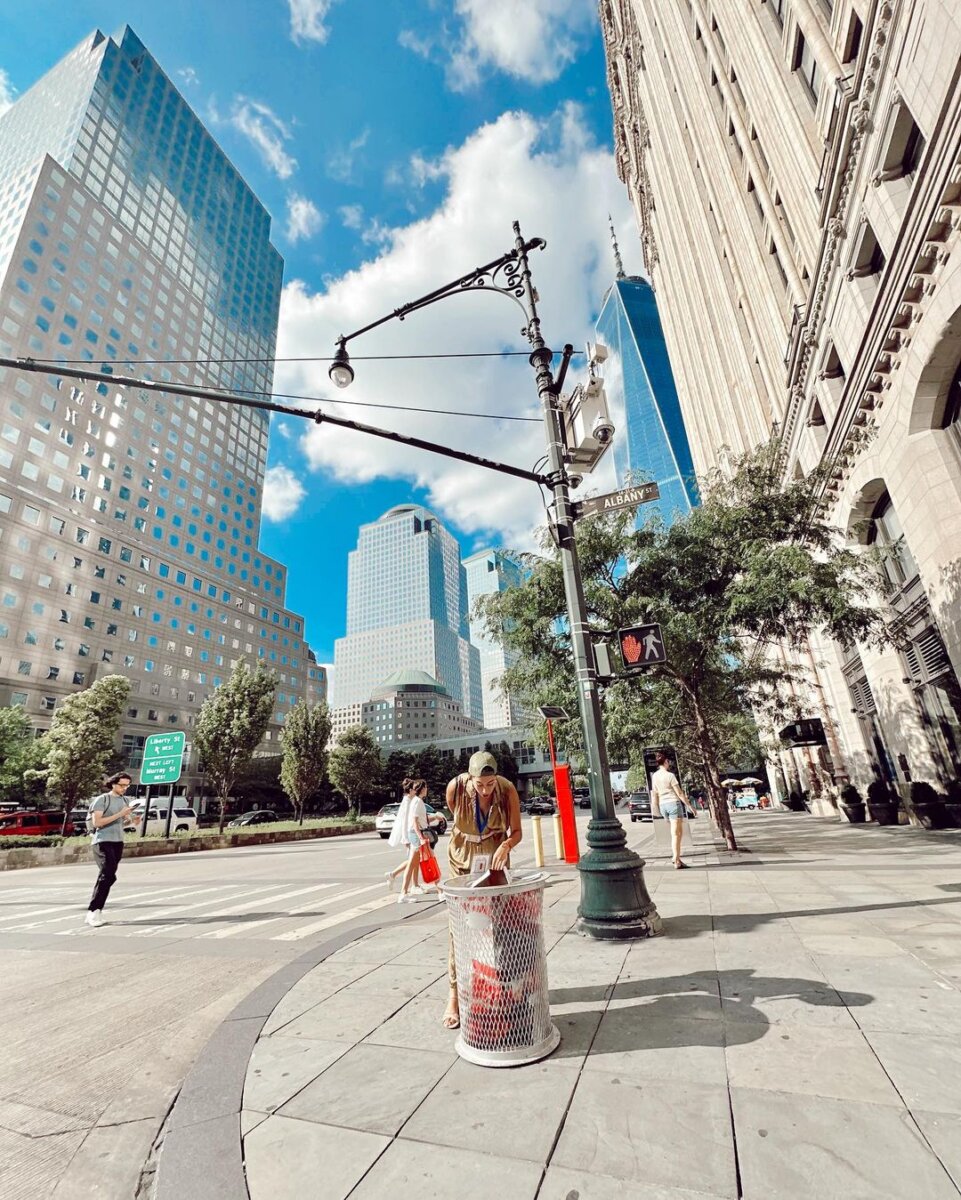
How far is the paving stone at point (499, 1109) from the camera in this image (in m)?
2.61

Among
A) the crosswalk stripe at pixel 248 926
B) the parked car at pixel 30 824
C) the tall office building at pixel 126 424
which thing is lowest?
the crosswalk stripe at pixel 248 926

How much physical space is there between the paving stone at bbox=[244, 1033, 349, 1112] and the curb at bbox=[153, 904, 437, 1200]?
6cm

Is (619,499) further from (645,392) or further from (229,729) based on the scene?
(645,392)

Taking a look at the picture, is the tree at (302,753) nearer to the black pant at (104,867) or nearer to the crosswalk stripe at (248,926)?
the crosswalk stripe at (248,926)

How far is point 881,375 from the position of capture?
13.5m

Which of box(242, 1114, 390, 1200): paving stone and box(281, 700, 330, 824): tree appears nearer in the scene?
box(242, 1114, 390, 1200): paving stone

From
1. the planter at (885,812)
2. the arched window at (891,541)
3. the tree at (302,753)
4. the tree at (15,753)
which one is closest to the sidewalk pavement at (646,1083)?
the arched window at (891,541)

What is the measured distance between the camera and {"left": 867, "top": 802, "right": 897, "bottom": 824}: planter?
55.7 feet

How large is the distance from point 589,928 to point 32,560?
2728 inches

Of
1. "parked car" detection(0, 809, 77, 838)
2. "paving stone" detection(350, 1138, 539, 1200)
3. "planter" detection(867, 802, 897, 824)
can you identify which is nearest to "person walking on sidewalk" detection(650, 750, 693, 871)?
A: "paving stone" detection(350, 1138, 539, 1200)

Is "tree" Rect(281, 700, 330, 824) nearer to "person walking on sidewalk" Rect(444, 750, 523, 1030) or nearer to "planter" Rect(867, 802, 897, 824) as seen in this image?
"planter" Rect(867, 802, 897, 824)

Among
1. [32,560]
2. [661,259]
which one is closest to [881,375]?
[661,259]

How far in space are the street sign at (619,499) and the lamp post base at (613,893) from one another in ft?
12.1

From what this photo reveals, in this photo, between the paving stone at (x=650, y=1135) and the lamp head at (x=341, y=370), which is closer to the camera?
the paving stone at (x=650, y=1135)
